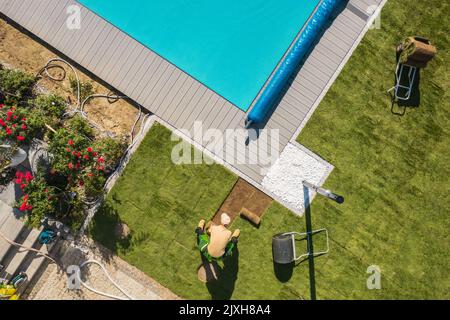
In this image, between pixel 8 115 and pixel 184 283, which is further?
pixel 184 283

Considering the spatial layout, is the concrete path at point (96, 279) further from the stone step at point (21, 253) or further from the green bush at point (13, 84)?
the green bush at point (13, 84)

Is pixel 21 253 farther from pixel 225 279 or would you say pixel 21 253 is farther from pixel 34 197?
pixel 225 279

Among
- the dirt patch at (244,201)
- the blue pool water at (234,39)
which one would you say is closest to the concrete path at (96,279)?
the dirt patch at (244,201)

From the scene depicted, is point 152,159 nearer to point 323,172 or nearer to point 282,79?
point 282,79

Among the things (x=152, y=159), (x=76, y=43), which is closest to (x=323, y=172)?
(x=152, y=159)

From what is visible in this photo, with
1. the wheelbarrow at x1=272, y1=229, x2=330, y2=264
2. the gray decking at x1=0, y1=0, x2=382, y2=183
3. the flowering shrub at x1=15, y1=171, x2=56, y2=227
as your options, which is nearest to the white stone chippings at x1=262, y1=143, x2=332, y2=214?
the gray decking at x1=0, y1=0, x2=382, y2=183

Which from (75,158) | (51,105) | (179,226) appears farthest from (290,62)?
(51,105)

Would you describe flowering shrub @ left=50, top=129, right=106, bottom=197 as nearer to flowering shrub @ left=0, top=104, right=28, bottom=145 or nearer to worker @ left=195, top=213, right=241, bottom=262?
flowering shrub @ left=0, top=104, right=28, bottom=145
